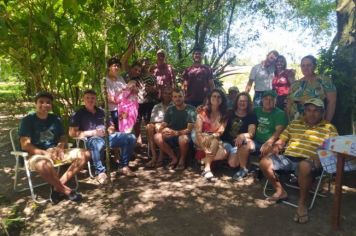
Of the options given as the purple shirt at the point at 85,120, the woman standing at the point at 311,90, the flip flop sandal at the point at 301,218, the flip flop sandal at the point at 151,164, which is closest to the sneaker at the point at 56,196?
the purple shirt at the point at 85,120

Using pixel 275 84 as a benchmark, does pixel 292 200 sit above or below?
below

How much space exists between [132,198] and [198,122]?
63.7 inches

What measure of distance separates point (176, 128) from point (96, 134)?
1299 millimetres

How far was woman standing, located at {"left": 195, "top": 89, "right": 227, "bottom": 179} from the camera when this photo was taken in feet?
17.9

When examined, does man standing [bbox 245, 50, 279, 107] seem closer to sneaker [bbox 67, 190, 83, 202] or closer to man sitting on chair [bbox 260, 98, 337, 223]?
man sitting on chair [bbox 260, 98, 337, 223]

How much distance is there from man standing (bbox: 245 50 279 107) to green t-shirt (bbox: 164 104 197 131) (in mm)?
1354

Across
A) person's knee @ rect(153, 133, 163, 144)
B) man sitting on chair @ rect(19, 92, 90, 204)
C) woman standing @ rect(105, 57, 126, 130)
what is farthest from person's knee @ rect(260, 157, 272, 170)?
woman standing @ rect(105, 57, 126, 130)

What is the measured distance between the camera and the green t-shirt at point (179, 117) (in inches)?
235

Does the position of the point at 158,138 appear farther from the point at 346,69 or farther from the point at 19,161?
the point at 346,69

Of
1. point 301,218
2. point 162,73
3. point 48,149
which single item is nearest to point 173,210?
point 301,218

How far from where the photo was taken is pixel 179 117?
19.6ft

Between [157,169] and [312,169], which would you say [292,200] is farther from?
[157,169]

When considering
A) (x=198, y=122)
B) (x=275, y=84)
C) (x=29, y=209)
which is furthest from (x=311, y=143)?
(x=29, y=209)

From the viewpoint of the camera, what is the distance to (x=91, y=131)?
213 inches
